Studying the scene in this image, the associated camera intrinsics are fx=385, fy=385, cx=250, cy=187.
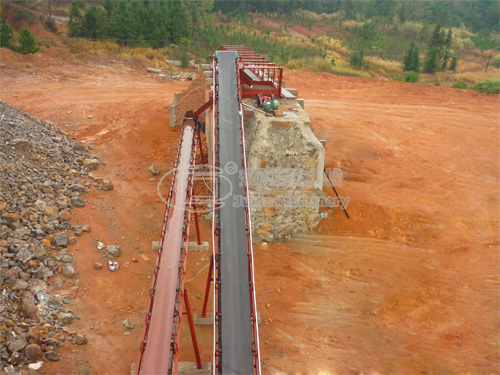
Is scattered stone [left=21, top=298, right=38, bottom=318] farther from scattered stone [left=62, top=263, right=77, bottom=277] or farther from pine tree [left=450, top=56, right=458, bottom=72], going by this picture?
pine tree [left=450, top=56, right=458, bottom=72]

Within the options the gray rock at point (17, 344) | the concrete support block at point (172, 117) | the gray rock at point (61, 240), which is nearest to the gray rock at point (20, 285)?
the gray rock at point (17, 344)

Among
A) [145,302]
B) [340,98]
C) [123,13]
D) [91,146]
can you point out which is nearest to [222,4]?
[123,13]

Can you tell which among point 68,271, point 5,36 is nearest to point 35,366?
point 68,271

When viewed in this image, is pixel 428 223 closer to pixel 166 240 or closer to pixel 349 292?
pixel 349 292

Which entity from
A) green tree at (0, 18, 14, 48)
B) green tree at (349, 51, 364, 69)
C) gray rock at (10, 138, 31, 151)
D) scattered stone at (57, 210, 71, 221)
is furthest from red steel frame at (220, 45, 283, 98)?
A: green tree at (349, 51, 364, 69)

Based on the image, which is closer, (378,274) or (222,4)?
(378,274)

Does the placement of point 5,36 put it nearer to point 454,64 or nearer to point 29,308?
point 29,308

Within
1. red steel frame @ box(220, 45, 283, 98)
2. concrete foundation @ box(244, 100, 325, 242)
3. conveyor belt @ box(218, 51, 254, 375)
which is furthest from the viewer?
red steel frame @ box(220, 45, 283, 98)
